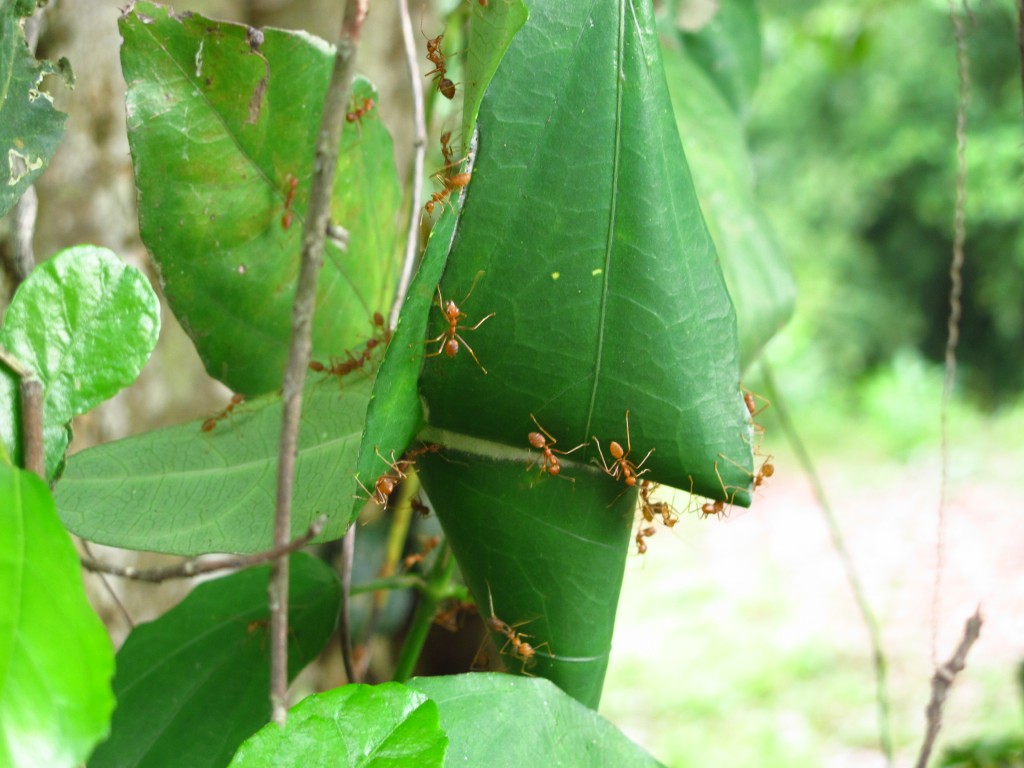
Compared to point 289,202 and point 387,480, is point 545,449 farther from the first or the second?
point 289,202

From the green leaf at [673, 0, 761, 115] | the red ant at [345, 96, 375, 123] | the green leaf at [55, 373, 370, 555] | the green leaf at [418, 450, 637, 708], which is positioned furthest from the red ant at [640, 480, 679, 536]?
the green leaf at [673, 0, 761, 115]

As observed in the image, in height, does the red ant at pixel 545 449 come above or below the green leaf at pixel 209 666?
above

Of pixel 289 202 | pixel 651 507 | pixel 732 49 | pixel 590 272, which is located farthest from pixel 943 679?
pixel 732 49

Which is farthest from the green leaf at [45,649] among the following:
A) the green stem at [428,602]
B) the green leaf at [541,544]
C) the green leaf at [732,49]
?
the green leaf at [732,49]

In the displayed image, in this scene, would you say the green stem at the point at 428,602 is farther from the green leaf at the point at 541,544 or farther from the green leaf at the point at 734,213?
the green leaf at the point at 734,213

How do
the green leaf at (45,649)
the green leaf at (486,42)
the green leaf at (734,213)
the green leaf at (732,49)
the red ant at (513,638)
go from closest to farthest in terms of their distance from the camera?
1. the green leaf at (45,649)
2. the green leaf at (486,42)
3. the red ant at (513,638)
4. the green leaf at (734,213)
5. the green leaf at (732,49)

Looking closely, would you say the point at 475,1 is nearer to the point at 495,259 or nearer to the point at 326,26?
the point at 495,259

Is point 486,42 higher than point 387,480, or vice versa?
point 486,42
